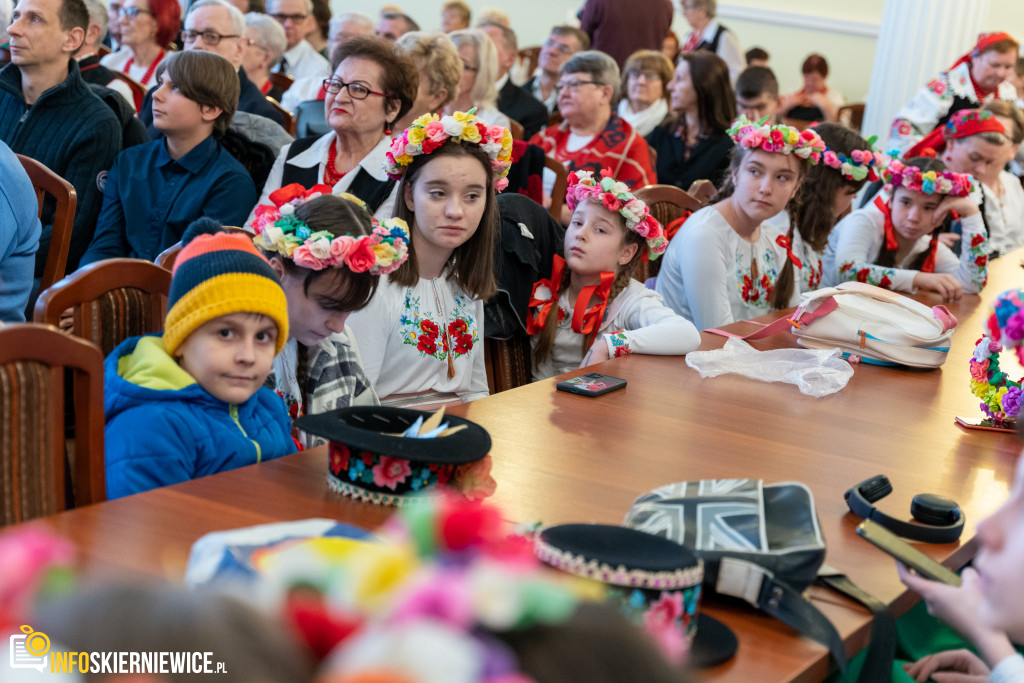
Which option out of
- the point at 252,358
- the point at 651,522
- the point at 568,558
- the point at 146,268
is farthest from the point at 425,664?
the point at 146,268

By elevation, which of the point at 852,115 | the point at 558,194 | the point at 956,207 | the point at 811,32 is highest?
the point at 811,32

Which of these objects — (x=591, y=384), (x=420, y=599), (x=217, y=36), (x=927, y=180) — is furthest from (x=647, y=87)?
(x=420, y=599)

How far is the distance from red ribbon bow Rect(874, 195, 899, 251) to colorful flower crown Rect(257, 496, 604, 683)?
3.77 m

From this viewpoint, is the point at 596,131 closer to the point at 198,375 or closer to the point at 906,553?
the point at 198,375

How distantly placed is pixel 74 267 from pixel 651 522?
290cm

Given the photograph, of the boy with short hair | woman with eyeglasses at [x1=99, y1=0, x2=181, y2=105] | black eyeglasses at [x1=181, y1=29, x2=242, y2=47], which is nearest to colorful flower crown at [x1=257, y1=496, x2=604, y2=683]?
black eyeglasses at [x1=181, y1=29, x2=242, y2=47]

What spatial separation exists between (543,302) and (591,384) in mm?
800

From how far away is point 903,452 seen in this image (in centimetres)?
194

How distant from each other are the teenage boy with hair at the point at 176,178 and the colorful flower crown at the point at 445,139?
966mm

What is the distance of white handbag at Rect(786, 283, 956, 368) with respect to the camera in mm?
2639

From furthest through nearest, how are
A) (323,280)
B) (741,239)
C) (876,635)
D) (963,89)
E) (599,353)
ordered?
(963,89)
(741,239)
(599,353)
(323,280)
(876,635)

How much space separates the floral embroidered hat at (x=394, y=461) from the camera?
1.40 meters

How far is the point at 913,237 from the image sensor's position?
4.02 m

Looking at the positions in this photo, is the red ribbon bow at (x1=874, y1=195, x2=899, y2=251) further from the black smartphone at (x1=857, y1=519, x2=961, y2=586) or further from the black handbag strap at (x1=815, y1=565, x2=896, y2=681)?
the black handbag strap at (x1=815, y1=565, x2=896, y2=681)
